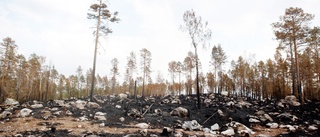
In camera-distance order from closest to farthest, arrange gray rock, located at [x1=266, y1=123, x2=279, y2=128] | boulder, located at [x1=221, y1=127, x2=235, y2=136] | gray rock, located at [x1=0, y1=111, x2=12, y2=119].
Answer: boulder, located at [x1=221, y1=127, x2=235, y2=136] → gray rock, located at [x1=0, y1=111, x2=12, y2=119] → gray rock, located at [x1=266, y1=123, x2=279, y2=128]

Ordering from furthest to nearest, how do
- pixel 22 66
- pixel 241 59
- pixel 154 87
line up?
1. pixel 154 87
2. pixel 241 59
3. pixel 22 66

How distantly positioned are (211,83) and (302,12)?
3534cm

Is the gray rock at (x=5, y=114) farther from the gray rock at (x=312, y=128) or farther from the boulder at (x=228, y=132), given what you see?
the gray rock at (x=312, y=128)

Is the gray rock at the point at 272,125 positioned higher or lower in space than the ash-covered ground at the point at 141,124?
lower

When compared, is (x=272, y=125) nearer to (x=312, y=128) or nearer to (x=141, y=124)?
(x=312, y=128)

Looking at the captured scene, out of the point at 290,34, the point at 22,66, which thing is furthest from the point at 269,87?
the point at 22,66

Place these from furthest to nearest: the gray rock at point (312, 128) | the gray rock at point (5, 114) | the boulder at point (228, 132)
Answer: the gray rock at point (312, 128), the gray rock at point (5, 114), the boulder at point (228, 132)

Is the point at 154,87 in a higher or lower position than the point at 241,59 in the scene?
lower

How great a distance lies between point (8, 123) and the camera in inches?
407

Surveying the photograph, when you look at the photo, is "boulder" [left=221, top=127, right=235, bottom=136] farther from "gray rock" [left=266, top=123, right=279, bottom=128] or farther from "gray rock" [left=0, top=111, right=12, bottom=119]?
"gray rock" [left=0, top=111, right=12, bottom=119]

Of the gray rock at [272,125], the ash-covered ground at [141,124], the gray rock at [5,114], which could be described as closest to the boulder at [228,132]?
the ash-covered ground at [141,124]

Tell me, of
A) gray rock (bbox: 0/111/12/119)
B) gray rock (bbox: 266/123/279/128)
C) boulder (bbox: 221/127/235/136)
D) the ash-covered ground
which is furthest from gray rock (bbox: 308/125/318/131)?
gray rock (bbox: 0/111/12/119)

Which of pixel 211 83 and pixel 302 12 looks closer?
pixel 302 12

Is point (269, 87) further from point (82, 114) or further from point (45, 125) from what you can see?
point (45, 125)
